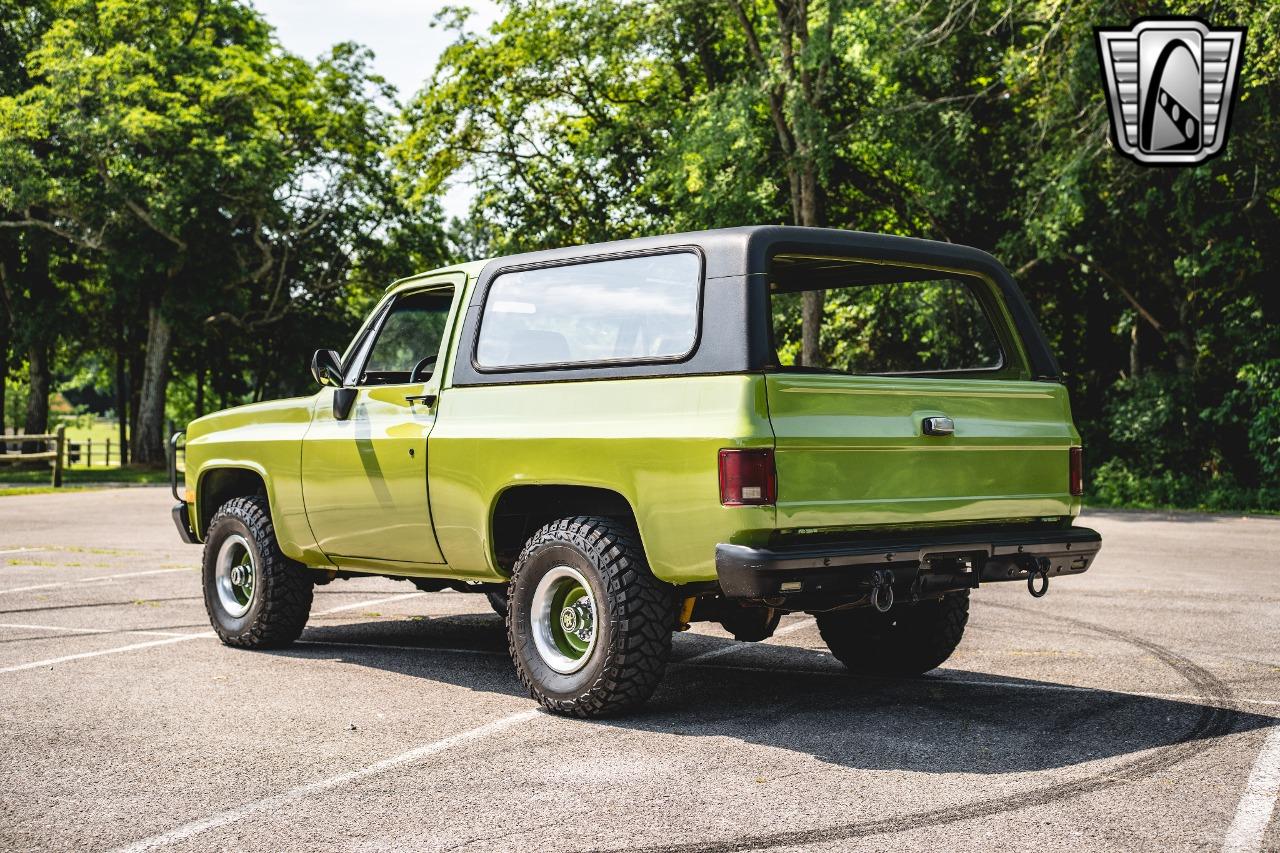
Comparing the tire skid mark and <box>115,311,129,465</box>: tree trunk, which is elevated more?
<box>115,311,129,465</box>: tree trunk

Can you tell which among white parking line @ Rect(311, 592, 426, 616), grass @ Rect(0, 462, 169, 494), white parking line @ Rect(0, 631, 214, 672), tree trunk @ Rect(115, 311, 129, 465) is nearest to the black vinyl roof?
white parking line @ Rect(0, 631, 214, 672)

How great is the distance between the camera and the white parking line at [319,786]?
4.48 metres

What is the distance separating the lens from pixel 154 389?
38.2m

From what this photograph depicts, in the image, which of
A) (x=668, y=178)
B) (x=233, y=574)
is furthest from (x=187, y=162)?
(x=233, y=574)

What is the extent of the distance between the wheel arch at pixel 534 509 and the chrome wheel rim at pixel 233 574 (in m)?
2.27

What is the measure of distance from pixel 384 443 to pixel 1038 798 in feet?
12.9

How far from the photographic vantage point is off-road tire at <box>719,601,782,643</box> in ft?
21.2

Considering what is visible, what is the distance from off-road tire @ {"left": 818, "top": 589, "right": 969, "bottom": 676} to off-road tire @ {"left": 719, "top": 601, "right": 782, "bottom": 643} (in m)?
0.59

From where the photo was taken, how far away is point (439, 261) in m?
40.3

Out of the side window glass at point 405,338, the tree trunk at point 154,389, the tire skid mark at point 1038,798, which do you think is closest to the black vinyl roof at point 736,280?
the side window glass at point 405,338

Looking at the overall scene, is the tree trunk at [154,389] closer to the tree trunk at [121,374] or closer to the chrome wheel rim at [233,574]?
the tree trunk at [121,374]

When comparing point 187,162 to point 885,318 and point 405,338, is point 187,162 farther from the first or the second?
point 405,338

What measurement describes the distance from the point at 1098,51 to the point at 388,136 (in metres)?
22.0

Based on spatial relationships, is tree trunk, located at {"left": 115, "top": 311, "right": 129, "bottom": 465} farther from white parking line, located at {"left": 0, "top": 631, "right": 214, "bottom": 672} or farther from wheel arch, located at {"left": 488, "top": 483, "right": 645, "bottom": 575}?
wheel arch, located at {"left": 488, "top": 483, "right": 645, "bottom": 575}
